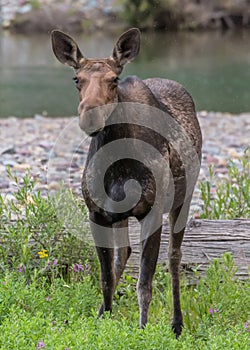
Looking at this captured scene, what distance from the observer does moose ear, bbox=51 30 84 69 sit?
16.1ft

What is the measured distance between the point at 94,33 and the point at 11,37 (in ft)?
11.4

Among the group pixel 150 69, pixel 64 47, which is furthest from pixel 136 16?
pixel 64 47

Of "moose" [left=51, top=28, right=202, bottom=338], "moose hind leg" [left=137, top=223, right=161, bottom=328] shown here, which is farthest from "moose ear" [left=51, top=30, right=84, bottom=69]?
"moose hind leg" [left=137, top=223, right=161, bottom=328]

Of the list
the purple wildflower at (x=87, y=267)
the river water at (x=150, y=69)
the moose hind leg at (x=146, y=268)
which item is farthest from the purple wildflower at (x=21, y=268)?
the river water at (x=150, y=69)

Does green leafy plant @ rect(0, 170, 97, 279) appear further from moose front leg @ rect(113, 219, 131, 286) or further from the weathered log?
moose front leg @ rect(113, 219, 131, 286)

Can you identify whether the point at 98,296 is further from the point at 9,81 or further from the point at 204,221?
the point at 9,81

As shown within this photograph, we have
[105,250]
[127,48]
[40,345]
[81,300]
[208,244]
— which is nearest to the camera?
[40,345]

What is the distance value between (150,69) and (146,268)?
17.4 m

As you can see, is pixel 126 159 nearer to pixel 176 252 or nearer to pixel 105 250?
pixel 105 250

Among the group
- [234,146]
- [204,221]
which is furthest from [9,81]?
[204,221]

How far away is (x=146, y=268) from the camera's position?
5070 mm

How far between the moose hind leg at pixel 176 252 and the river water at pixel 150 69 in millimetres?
11560

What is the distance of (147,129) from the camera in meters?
5.08

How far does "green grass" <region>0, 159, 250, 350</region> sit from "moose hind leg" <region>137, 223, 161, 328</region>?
0.13 meters
